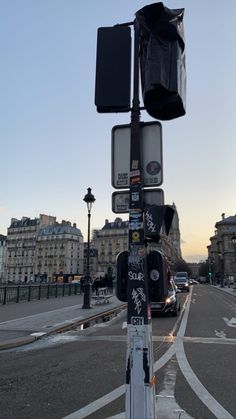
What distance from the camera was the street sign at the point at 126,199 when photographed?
15.3 ft

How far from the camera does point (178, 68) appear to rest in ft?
14.6

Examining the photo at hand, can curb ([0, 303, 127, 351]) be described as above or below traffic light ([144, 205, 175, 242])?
below

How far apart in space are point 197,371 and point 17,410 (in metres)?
3.80

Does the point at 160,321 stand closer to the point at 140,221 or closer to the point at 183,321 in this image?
the point at 183,321

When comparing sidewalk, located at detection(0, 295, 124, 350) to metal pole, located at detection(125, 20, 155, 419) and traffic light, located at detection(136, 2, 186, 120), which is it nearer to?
metal pole, located at detection(125, 20, 155, 419)

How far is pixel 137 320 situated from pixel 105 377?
4000 millimetres

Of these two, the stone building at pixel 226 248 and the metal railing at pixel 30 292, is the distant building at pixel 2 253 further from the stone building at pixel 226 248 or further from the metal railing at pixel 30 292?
the metal railing at pixel 30 292

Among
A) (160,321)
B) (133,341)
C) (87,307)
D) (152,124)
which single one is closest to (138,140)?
(152,124)

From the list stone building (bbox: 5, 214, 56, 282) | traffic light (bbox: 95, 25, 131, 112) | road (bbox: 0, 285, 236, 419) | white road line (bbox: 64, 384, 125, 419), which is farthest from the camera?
stone building (bbox: 5, 214, 56, 282)

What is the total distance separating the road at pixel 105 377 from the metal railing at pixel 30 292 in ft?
43.3

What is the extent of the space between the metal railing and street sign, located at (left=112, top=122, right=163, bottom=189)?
2223cm

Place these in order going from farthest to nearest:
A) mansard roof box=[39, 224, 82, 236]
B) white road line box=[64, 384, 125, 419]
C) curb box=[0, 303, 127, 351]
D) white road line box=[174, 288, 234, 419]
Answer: mansard roof box=[39, 224, 82, 236]
curb box=[0, 303, 127, 351]
white road line box=[174, 288, 234, 419]
white road line box=[64, 384, 125, 419]

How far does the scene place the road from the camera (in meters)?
5.83

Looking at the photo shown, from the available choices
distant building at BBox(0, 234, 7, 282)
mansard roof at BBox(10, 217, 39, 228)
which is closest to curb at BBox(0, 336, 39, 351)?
mansard roof at BBox(10, 217, 39, 228)
